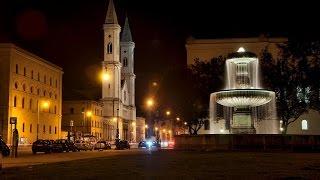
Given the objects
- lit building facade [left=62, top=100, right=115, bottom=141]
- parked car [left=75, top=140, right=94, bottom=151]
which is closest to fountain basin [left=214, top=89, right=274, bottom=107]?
parked car [left=75, top=140, right=94, bottom=151]

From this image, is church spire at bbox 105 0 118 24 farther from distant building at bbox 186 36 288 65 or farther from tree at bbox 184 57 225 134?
tree at bbox 184 57 225 134

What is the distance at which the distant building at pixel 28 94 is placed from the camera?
70562 mm

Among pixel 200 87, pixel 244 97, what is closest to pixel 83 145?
pixel 200 87

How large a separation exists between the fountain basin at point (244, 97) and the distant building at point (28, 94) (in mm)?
37567

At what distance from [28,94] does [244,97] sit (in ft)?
168

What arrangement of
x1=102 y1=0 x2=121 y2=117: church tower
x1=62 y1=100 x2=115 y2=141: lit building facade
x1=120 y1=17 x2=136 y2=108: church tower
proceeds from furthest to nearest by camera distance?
x1=120 y1=17 x2=136 y2=108: church tower
x1=102 y1=0 x2=121 y2=117: church tower
x1=62 y1=100 x2=115 y2=141: lit building facade

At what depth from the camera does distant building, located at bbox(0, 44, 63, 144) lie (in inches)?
2778

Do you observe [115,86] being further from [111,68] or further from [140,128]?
[140,128]

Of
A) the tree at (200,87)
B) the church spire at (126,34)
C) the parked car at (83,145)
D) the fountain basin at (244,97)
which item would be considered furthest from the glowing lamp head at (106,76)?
the fountain basin at (244,97)

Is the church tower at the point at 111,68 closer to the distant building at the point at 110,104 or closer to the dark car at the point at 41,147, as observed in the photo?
the distant building at the point at 110,104

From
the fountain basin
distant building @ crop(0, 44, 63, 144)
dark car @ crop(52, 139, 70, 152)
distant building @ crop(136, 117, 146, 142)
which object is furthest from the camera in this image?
distant building @ crop(136, 117, 146, 142)

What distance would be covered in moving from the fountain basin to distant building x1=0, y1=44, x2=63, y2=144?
37.6 meters

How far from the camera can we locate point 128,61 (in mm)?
134000

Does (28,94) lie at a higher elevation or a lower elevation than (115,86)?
lower
